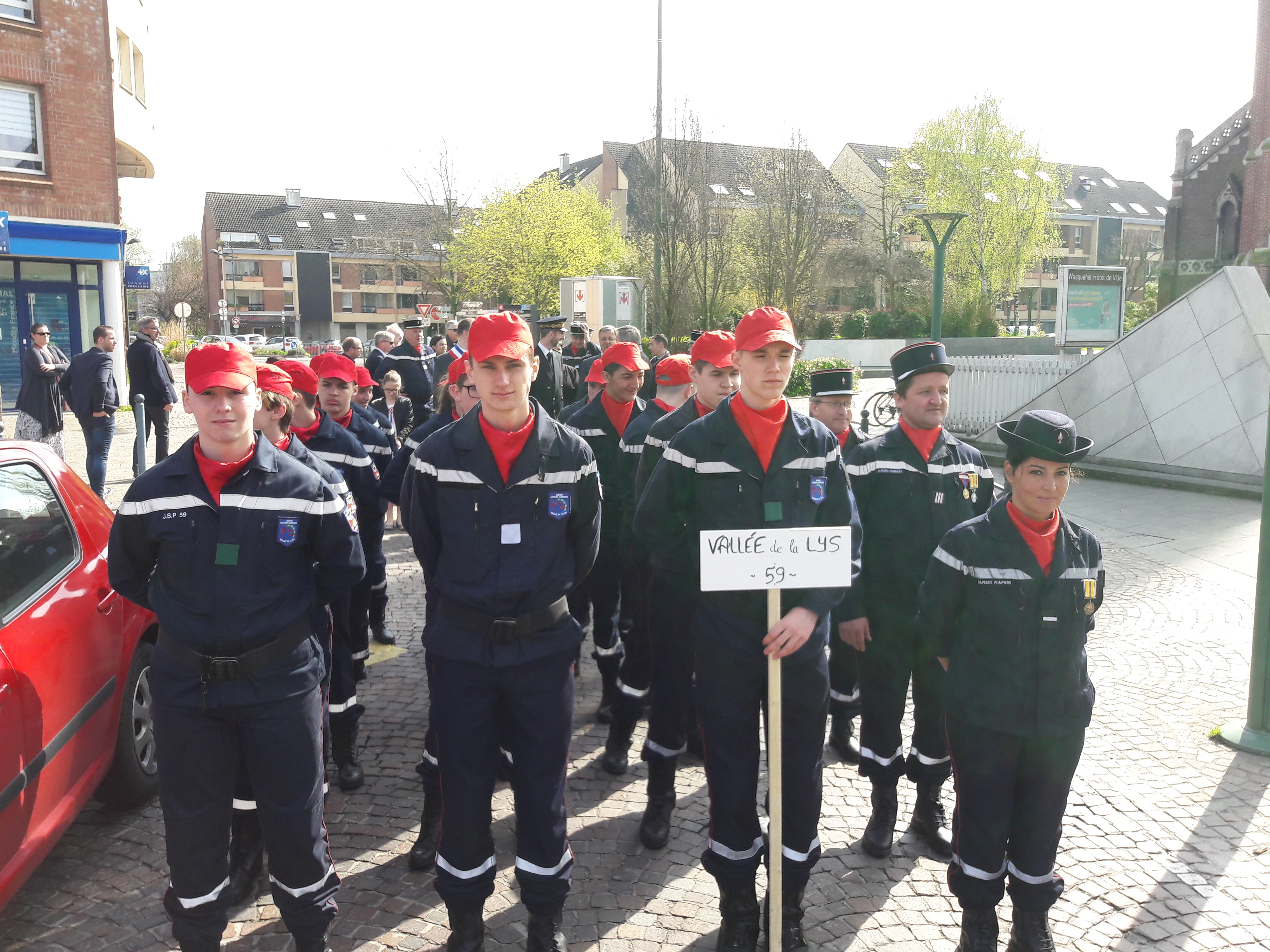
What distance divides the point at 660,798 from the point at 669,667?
58cm

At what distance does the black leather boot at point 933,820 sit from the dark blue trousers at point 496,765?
1.72 m

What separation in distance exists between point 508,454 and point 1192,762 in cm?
406

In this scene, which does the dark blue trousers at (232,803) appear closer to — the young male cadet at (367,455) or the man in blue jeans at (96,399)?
the young male cadet at (367,455)

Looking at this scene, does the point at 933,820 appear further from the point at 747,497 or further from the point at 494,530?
the point at 494,530

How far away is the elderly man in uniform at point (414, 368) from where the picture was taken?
11.8 m

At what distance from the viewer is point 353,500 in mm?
4945

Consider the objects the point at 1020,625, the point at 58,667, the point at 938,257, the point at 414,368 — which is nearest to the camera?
the point at 1020,625

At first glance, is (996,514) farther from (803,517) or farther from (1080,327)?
(1080,327)

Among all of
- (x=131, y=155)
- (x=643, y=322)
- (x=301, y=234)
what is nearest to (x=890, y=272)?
(x=643, y=322)

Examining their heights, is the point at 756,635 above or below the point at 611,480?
below

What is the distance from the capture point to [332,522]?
3.30 meters

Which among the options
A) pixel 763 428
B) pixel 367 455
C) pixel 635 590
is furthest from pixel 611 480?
pixel 763 428

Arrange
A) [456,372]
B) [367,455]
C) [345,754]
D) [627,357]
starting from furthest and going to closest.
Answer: [627,357], [456,372], [367,455], [345,754]

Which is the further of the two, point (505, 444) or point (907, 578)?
point (907, 578)
